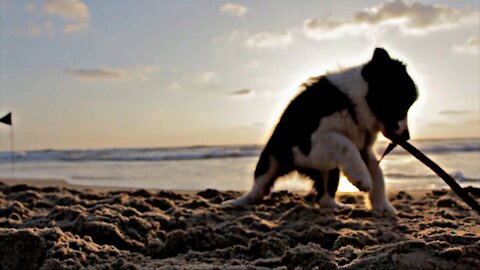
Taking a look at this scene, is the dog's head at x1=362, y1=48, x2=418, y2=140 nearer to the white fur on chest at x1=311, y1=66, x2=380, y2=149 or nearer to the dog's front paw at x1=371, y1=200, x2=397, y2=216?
the white fur on chest at x1=311, y1=66, x2=380, y2=149

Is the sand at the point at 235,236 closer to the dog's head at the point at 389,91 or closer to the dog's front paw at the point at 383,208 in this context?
the dog's front paw at the point at 383,208

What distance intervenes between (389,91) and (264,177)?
1.49m

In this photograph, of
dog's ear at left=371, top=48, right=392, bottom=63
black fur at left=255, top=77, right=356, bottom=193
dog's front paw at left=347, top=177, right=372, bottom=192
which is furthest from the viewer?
black fur at left=255, top=77, right=356, bottom=193

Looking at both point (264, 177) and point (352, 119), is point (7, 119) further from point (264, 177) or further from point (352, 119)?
point (352, 119)

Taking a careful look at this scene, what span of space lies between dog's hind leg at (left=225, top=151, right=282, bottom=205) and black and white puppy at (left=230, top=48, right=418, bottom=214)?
0.47 ft

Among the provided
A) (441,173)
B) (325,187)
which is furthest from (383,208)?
(441,173)

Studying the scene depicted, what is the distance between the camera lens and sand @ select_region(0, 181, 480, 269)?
2.38 m

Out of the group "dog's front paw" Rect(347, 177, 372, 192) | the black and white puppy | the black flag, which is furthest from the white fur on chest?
the black flag

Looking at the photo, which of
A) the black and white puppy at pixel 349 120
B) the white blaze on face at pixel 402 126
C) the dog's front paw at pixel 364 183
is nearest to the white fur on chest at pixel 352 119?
the black and white puppy at pixel 349 120

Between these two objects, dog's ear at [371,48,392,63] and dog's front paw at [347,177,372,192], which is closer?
dog's front paw at [347,177,372,192]

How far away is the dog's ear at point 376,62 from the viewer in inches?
179

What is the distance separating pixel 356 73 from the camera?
4.76 meters

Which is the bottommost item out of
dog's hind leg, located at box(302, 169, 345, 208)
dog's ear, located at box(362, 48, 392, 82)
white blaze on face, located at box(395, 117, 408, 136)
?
dog's hind leg, located at box(302, 169, 345, 208)

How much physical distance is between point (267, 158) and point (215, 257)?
2.64 m
